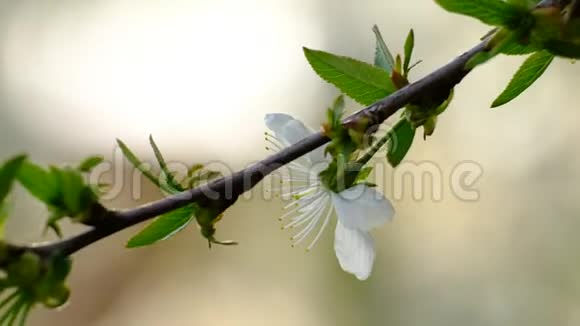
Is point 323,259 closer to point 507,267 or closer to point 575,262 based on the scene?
point 507,267

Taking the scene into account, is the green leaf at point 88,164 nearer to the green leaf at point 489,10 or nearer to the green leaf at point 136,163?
the green leaf at point 136,163

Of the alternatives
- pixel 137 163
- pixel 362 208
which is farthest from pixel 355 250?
pixel 137 163

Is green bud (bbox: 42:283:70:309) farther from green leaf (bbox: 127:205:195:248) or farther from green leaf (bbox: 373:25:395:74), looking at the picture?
green leaf (bbox: 373:25:395:74)

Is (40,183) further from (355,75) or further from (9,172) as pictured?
(355,75)

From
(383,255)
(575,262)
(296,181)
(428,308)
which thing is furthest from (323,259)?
(296,181)

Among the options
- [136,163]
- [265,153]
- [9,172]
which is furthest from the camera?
[265,153]
